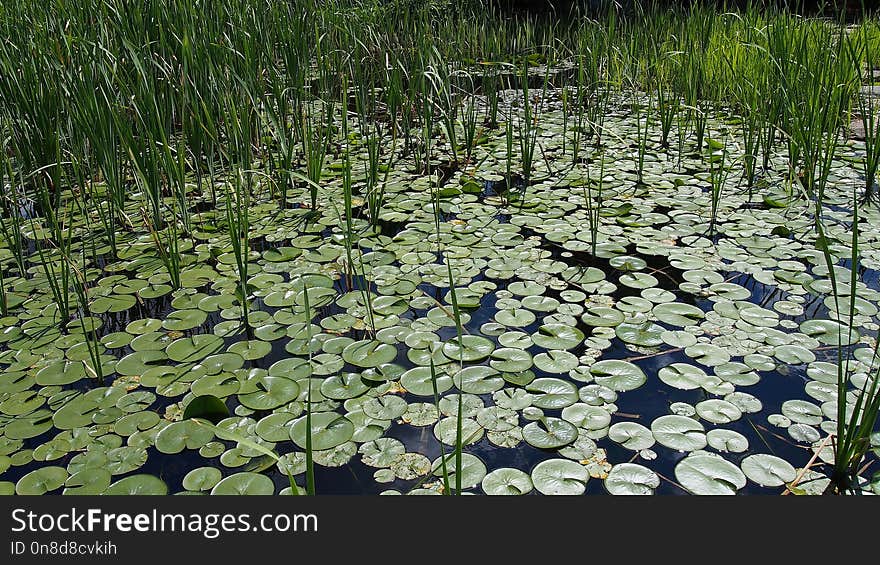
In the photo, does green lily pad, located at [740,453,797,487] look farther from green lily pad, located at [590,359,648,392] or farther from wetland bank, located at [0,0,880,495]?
green lily pad, located at [590,359,648,392]

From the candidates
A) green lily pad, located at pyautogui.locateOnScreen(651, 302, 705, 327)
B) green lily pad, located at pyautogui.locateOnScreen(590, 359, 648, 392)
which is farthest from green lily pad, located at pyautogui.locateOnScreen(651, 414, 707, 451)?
green lily pad, located at pyautogui.locateOnScreen(651, 302, 705, 327)

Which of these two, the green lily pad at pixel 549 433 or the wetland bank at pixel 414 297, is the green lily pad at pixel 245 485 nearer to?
the wetland bank at pixel 414 297

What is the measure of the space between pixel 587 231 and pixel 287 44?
1.62 meters

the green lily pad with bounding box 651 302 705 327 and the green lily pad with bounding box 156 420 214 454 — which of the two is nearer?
the green lily pad with bounding box 156 420 214 454

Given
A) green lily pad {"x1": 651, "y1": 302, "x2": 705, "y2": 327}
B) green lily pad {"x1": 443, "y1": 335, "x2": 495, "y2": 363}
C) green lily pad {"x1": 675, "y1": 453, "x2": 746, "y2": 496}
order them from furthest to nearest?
1. green lily pad {"x1": 651, "y1": 302, "x2": 705, "y2": 327}
2. green lily pad {"x1": 443, "y1": 335, "x2": 495, "y2": 363}
3. green lily pad {"x1": 675, "y1": 453, "x2": 746, "y2": 496}

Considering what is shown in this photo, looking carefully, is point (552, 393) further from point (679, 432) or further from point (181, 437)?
point (181, 437)

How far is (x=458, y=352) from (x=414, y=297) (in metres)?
0.30

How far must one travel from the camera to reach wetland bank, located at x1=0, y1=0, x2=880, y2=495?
4.08 feet

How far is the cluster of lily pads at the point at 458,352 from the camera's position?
4.05 ft

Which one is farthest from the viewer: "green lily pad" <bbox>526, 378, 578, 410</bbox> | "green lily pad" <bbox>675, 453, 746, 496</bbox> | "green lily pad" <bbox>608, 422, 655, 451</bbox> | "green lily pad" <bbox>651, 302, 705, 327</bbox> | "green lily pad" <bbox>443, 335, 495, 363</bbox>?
"green lily pad" <bbox>651, 302, 705, 327</bbox>

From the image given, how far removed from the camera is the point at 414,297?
5.91 feet

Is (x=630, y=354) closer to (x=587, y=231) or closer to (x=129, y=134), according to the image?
(x=587, y=231)

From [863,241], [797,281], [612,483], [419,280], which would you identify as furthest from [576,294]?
[863,241]

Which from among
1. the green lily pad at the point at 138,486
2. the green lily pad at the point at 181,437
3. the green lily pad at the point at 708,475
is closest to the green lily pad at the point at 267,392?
the green lily pad at the point at 181,437
